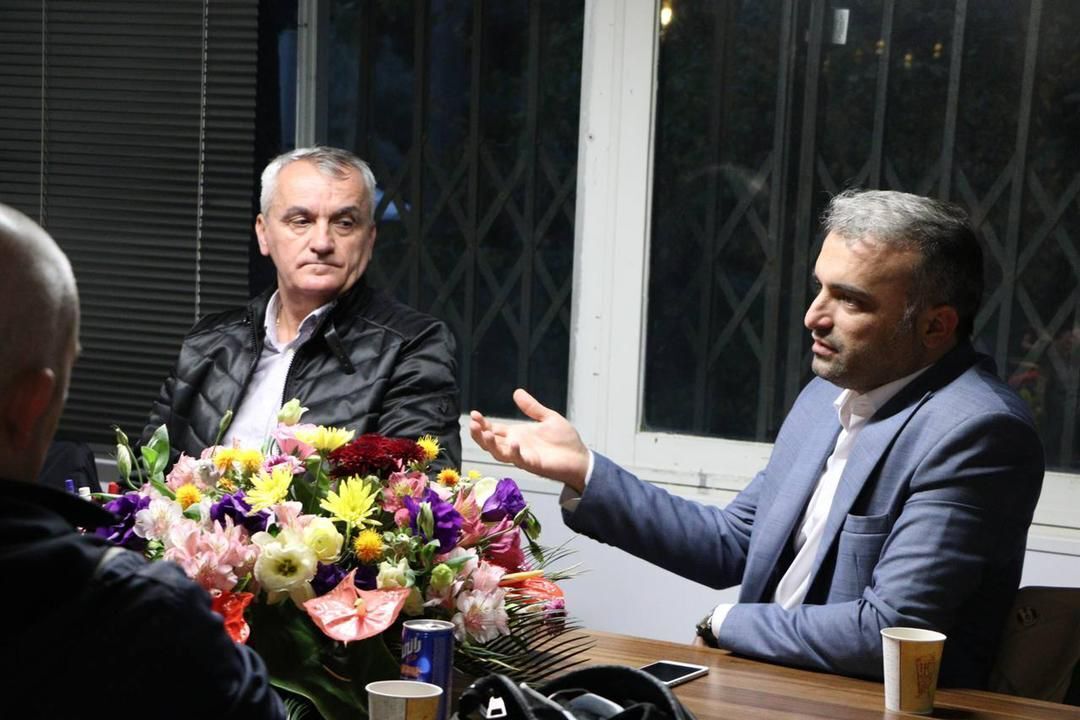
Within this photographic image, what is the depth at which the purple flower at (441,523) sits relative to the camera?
63.4 inches

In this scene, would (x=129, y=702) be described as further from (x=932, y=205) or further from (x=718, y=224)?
(x=718, y=224)

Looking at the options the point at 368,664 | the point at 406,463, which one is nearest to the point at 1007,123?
the point at 406,463

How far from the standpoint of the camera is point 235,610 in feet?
4.99

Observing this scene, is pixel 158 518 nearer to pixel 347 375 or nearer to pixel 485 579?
pixel 485 579

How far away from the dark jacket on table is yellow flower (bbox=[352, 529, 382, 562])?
539 mm

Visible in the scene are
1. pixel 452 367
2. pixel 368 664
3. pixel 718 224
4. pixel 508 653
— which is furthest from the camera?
pixel 718 224

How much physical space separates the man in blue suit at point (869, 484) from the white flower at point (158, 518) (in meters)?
0.61

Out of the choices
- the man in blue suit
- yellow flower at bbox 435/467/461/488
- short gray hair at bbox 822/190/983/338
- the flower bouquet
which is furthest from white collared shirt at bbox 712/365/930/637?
yellow flower at bbox 435/467/461/488

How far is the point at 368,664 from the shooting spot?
1556 millimetres

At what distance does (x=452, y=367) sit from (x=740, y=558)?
2.80ft

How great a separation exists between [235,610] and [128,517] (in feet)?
0.77

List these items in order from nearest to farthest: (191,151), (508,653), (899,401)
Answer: (508,653) → (899,401) → (191,151)

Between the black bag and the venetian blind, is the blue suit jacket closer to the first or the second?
the black bag

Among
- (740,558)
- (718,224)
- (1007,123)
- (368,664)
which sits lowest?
(740,558)
